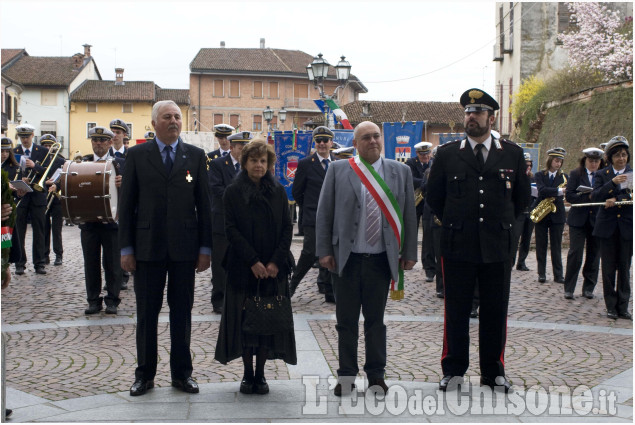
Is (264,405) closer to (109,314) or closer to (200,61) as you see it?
(109,314)

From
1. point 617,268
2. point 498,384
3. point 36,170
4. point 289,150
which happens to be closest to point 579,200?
point 617,268

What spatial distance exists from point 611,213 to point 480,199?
4.25 metres

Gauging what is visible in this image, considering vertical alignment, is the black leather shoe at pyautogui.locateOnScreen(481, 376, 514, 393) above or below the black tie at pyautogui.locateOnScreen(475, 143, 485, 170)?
below

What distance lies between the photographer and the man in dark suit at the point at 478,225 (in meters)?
5.85

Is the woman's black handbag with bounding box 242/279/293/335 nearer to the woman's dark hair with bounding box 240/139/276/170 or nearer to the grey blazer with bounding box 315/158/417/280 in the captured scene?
the grey blazer with bounding box 315/158/417/280

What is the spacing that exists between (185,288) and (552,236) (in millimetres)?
8391

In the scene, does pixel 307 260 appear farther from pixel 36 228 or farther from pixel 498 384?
pixel 36 228

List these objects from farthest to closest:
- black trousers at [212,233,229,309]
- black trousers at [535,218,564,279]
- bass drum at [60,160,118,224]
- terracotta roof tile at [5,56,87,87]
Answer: terracotta roof tile at [5,56,87,87] < black trousers at [535,218,564,279] < black trousers at [212,233,229,309] < bass drum at [60,160,118,224]

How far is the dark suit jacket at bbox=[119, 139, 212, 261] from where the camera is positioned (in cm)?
583

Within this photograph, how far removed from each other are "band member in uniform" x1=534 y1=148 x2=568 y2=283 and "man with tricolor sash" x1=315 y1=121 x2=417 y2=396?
286 inches

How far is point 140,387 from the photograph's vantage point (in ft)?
18.6

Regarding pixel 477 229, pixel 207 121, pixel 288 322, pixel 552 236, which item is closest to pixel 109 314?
pixel 288 322

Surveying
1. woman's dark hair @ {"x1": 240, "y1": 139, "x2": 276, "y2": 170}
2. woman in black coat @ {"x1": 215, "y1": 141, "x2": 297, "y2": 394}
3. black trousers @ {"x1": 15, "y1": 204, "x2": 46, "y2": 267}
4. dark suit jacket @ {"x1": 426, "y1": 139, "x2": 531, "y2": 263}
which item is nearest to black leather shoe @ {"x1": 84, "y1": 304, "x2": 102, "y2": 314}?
woman in black coat @ {"x1": 215, "y1": 141, "x2": 297, "y2": 394}

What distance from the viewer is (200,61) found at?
260ft
